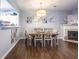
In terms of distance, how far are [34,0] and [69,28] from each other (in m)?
4.23

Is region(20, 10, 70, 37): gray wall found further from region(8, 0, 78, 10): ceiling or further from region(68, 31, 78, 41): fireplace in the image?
region(8, 0, 78, 10): ceiling

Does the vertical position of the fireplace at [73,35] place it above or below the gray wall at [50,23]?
below

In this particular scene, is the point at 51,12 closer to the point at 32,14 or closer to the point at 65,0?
the point at 32,14

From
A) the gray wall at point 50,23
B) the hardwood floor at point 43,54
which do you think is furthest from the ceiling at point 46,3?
the gray wall at point 50,23

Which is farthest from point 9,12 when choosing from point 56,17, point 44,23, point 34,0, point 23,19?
point 56,17

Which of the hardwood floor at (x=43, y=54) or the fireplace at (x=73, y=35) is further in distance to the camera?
the fireplace at (x=73, y=35)

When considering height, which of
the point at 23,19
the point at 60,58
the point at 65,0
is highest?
the point at 65,0

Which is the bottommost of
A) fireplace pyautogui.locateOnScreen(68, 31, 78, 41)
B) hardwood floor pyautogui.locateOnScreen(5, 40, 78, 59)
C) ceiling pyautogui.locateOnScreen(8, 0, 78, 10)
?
hardwood floor pyautogui.locateOnScreen(5, 40, 78, 59)

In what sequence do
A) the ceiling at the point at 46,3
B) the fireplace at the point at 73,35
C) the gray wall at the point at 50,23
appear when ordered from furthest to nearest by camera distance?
the gray wall at the point at 50,23 < the fireplace at the point at 73,35 < the ceiling at the point at 46,3

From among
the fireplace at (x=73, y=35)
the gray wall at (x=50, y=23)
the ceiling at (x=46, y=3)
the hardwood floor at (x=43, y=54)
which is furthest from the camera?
the gray wall at (x=50, y=23)

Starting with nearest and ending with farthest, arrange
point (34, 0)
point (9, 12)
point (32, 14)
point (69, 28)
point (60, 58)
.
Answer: point (60, 58) < point (34, 0) < point (9, 12) < point (69, 28) < point (32, 14)

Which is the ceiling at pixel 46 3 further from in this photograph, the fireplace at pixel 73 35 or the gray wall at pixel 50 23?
the gray wall at pixel 50 23

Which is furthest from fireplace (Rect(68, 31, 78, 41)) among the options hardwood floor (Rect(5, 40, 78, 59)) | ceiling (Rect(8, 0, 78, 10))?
hardwood floor (Rect(5, 40, 78, 59))

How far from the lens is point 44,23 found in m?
11.9
